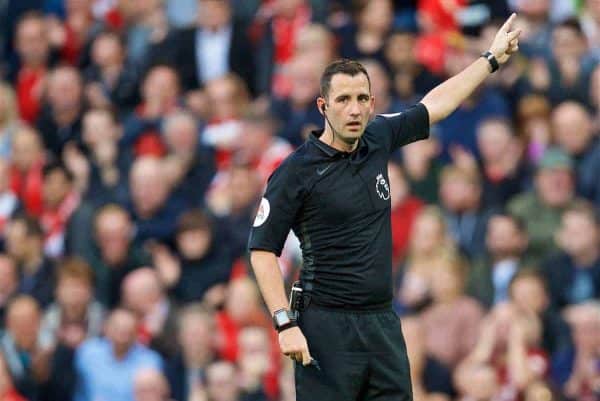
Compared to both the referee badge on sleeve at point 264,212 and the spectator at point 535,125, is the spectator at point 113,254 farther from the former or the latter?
the referee badge on sleeve at point 264,212

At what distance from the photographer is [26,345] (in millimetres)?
12625

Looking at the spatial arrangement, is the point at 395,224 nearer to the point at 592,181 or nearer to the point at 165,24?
the point at 592,181

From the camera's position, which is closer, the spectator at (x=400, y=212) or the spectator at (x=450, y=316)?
the spectator at (x=450, y=316)

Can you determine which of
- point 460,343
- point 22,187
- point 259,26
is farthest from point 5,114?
point 460,343

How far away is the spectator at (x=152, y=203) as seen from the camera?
12945 millimetres

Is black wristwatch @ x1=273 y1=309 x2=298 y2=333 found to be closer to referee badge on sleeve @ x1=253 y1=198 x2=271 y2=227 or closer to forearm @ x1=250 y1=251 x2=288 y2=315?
forearm @ x1=250 y1=251 x2=288 y2=315

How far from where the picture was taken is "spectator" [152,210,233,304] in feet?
40.4

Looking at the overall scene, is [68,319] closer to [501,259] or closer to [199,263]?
[199,263]

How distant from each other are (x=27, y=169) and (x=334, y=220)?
7.62 m

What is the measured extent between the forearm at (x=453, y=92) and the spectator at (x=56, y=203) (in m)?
6.39

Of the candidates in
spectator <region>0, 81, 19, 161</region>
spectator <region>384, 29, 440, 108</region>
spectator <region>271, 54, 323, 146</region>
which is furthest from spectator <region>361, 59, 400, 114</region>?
spectator <region>0, 81, 19, 161</region>

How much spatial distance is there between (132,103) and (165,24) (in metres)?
0.85

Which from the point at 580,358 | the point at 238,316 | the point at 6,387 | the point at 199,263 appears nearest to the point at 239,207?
the point at 199,263

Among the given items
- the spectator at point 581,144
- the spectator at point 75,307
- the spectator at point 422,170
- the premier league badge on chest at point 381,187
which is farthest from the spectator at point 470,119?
the premier league badge on chest at point 381,187
